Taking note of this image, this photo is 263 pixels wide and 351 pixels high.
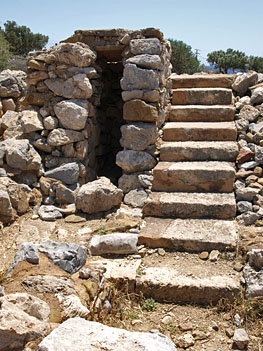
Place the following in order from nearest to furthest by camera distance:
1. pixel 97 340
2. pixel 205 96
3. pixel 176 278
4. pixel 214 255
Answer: pixel 97 340
pixel 176 278
pixel 214 255
pixel 205 96

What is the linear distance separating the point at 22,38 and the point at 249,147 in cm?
1540

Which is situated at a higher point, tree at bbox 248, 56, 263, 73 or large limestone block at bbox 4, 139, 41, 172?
tree at bbox 248, 56, 263, 73

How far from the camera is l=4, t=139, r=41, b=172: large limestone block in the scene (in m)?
4.66

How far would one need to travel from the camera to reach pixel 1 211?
165 inches

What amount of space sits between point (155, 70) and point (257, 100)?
5.65 ft

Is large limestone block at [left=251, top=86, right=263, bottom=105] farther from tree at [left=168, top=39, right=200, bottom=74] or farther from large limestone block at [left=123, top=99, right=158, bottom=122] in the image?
tree at [left=168, top=39, right=200, bottom=74]

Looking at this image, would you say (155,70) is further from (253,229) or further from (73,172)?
(253,229)

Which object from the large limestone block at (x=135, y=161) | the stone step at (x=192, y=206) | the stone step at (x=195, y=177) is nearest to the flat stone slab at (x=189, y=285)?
the stone step at (x=192, y=206)

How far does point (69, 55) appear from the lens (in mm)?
5098

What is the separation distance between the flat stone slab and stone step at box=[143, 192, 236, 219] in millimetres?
838

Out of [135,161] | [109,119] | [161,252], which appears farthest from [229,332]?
[109,119]

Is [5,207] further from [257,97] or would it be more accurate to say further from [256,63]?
[256,63]

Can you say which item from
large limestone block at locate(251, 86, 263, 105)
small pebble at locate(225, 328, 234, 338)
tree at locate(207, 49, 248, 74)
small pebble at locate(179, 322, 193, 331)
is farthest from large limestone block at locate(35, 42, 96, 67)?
tree at locate(207, 49, 248, 74)

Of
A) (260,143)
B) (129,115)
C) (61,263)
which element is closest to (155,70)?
(129,115)
